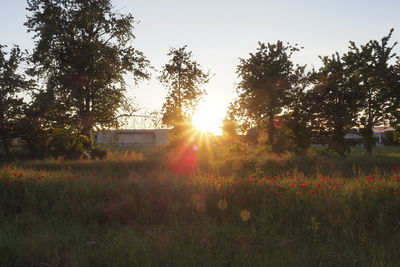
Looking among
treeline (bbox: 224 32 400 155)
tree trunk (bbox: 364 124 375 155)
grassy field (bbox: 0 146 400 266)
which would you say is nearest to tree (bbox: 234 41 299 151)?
treeline (bbox: 224 32 400 155)

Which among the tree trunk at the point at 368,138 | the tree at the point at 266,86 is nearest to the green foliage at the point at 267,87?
the tree at the point at 266,86

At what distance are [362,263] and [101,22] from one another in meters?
23.7

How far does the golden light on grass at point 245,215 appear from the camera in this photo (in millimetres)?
6308

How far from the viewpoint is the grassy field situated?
4465 millimetres

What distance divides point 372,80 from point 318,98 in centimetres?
337

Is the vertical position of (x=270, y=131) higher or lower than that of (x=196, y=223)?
higher

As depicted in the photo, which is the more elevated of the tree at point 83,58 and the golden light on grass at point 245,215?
the tree at point 83,58

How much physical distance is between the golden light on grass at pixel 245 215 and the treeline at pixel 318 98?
14.8 m

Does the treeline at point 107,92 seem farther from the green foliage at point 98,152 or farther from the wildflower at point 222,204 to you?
the wildflower at point 222,204

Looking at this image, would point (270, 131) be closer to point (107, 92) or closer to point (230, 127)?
point (230, 127)

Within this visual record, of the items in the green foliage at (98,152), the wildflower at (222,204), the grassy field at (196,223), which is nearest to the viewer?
the grassy field at (196,223)

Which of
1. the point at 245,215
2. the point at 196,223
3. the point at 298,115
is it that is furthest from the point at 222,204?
the point at 298,115

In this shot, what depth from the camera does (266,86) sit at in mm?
22562

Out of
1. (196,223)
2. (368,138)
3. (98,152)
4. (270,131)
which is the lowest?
(196,223)
